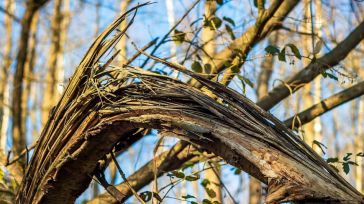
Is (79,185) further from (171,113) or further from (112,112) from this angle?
(171,113)

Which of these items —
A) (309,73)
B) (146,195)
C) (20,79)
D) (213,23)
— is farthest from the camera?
(20,79)

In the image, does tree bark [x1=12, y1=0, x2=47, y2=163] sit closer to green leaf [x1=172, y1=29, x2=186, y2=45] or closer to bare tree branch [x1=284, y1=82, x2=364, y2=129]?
green leaf [x1=172, y1=29, x2=186, y2=45]

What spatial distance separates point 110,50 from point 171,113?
1.59 feet

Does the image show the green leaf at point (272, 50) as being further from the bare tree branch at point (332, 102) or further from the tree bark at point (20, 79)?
the tree bark at point (20, 79)

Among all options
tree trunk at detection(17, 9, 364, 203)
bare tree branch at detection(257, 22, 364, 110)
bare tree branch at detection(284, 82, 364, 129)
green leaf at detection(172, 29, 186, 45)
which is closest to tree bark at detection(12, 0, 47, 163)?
green leaf at detection(172, 29, 186, 45)

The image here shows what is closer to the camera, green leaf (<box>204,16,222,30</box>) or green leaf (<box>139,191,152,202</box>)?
green leaf (<box>139,191,152,202</box>)

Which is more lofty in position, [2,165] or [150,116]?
[2,165]

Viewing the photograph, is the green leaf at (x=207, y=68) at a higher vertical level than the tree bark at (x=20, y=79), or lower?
lower

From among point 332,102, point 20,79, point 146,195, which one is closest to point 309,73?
point 332,102

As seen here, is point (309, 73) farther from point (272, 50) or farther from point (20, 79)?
point (20, 79)

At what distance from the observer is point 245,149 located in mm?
2090

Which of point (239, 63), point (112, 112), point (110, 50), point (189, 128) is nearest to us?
point (189, 128)

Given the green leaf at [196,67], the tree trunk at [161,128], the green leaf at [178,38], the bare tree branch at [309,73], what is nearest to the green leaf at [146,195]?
the tree trunk at [161,128]

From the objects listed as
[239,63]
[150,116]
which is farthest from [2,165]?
[150,116]
